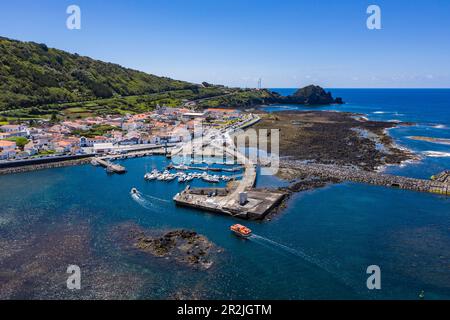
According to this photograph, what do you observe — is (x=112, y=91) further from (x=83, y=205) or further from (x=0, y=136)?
(x=83, y=205)

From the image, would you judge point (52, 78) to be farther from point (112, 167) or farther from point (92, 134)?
point (112, 167)

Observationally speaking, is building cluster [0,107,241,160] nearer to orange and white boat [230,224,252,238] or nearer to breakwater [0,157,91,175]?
breakwater [0,157,91,175]

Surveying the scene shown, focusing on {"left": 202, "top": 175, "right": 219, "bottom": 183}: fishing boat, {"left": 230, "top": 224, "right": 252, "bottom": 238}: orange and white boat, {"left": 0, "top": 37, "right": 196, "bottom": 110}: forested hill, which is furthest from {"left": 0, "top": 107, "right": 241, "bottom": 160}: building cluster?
{"left": 230, "top": 224, "right": 252, "bottom": 238}: orange and white boat

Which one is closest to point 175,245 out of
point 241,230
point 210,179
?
point 241,230

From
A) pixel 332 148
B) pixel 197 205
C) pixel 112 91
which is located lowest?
pixel 197 205

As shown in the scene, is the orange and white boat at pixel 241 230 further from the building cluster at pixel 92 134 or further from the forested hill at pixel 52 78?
the forested hill at pixel 52 78

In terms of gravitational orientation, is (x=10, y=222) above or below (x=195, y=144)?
below
